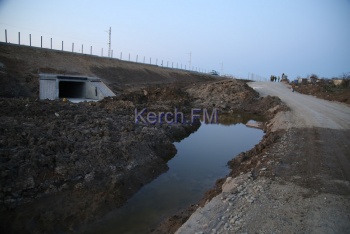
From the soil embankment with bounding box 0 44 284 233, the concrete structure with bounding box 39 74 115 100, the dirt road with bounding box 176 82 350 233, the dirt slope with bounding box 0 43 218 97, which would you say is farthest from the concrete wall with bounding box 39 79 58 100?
the dirt road with bounding box 176 82 350 233

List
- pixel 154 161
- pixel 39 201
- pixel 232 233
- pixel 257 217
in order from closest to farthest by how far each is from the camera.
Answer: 1. pixel 232 233
2. pixel 257 217
3. pixel 39 201
4. pixel 154 161

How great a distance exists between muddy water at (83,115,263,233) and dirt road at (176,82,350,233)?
5.12 ft

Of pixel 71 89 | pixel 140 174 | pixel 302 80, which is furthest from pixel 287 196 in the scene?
pixel 302 80

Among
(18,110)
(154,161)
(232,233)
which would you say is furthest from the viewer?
(18,110)

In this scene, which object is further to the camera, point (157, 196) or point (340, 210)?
point (157, 196)

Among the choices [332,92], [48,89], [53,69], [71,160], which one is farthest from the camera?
[332,92]

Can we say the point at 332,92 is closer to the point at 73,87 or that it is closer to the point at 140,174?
the point at 140,174

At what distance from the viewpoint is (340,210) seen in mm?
5773

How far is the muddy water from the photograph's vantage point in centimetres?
719

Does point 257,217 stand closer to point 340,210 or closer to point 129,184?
point 340,210

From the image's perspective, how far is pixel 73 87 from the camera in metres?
28.4

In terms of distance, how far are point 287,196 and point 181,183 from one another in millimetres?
4009

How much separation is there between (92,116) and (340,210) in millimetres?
11597

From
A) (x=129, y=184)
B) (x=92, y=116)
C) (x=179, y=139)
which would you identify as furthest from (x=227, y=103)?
(x=129, y=184)
